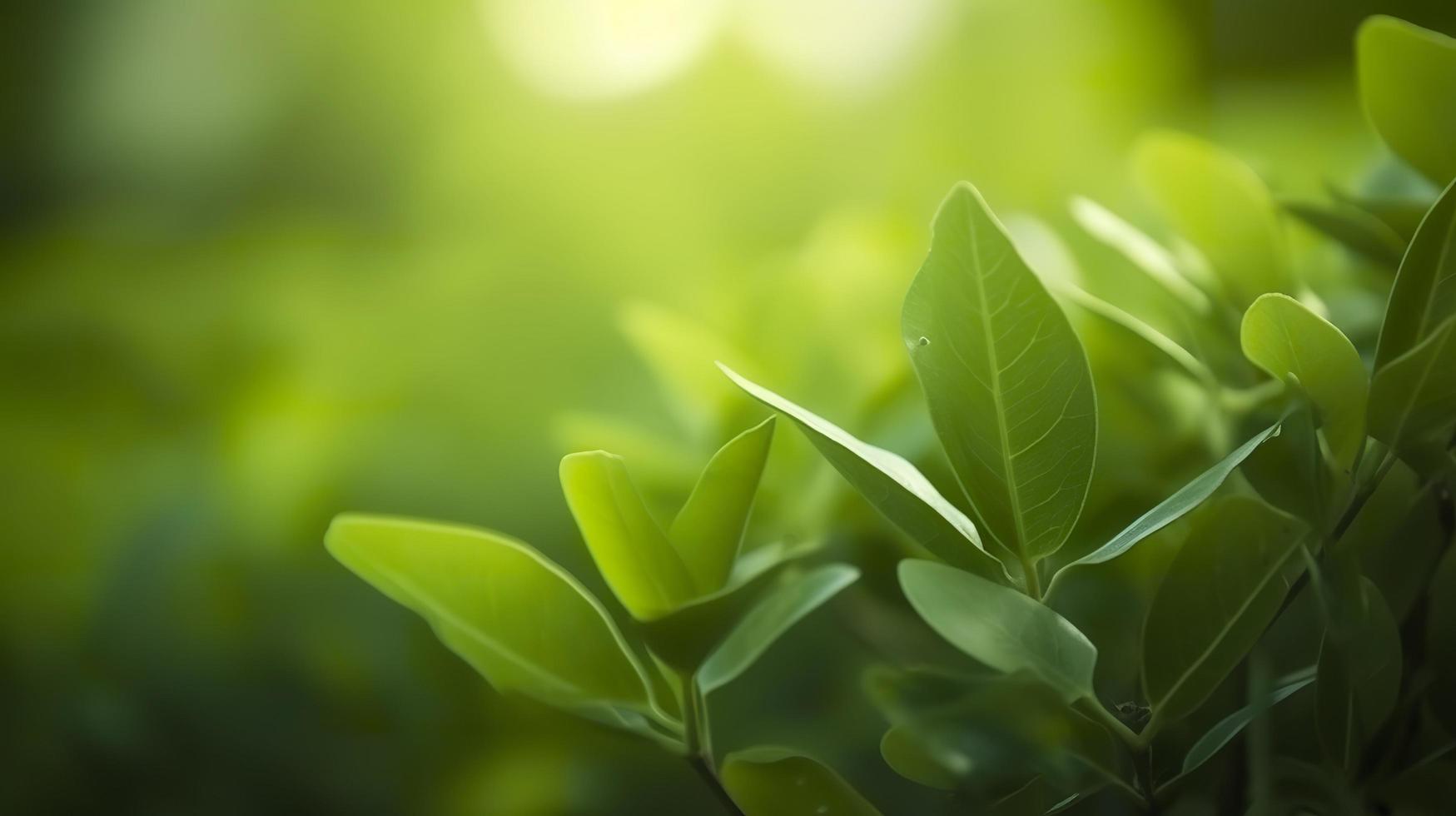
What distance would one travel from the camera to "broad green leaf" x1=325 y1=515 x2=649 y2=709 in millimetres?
273

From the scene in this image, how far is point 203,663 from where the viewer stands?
18.9 inches

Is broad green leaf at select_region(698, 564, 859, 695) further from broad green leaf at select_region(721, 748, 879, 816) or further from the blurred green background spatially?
the blurred green background

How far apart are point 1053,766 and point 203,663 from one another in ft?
1.38

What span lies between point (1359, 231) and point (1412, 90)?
60mm

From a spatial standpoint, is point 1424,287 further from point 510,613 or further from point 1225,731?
point 510,613

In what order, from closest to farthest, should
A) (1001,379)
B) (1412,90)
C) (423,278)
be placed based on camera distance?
(1001,379) → (1412,90) → (423,278)

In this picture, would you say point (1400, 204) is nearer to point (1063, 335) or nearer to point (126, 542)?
point (1063, 335)

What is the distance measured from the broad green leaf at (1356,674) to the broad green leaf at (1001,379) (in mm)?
78

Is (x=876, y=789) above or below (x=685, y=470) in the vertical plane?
below

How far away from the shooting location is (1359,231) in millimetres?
388

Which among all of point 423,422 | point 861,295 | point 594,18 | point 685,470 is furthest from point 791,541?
point 594,18

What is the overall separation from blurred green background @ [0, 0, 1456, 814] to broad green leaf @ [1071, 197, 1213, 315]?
11 centimetres

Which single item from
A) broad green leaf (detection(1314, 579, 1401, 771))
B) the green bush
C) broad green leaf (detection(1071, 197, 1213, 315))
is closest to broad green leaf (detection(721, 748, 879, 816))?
the green bush

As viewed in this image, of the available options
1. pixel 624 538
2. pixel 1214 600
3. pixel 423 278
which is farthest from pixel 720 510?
pixel 423 278
